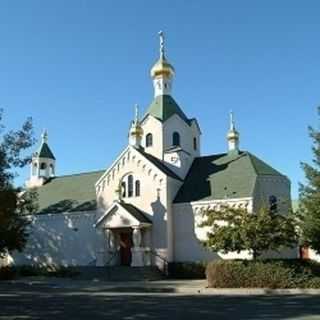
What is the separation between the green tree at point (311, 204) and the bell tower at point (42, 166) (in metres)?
31.5

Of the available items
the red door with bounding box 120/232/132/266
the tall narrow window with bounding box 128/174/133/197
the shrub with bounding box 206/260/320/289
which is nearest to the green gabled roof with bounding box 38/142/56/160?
the tall narrow window with bounding box 128/174/133/197

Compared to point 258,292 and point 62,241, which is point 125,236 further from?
point 258,292

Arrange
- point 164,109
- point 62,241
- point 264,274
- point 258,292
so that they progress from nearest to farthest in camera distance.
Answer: point 258,292
point 264,274
point 62,241
point 164,109

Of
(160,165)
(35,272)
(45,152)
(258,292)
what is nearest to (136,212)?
(160,165)

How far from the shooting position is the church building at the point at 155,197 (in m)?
41.3

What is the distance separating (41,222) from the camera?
49250 mm

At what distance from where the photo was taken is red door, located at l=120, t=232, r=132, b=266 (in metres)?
43.0

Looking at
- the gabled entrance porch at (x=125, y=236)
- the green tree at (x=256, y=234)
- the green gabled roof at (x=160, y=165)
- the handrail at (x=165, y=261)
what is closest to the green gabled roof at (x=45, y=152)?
the green gabled roof at (x=160, y=165)

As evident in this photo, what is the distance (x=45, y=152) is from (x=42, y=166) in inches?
74.2

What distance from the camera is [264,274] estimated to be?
28922 millimetres

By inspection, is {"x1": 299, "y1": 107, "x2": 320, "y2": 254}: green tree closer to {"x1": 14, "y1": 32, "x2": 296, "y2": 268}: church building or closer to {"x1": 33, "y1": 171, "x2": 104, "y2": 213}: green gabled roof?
{"x1": 14, "y1": 32, "x2": 296, "y2": 268}: church building

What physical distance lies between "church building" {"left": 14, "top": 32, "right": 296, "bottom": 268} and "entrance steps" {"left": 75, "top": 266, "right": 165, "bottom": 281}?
108cm

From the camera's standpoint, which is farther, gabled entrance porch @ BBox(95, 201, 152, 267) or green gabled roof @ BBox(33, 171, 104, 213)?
green gabled roof @ BBox(33, 171, 104, 213)

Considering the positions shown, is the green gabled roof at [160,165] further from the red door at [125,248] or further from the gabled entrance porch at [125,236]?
the red door at [125,248]
